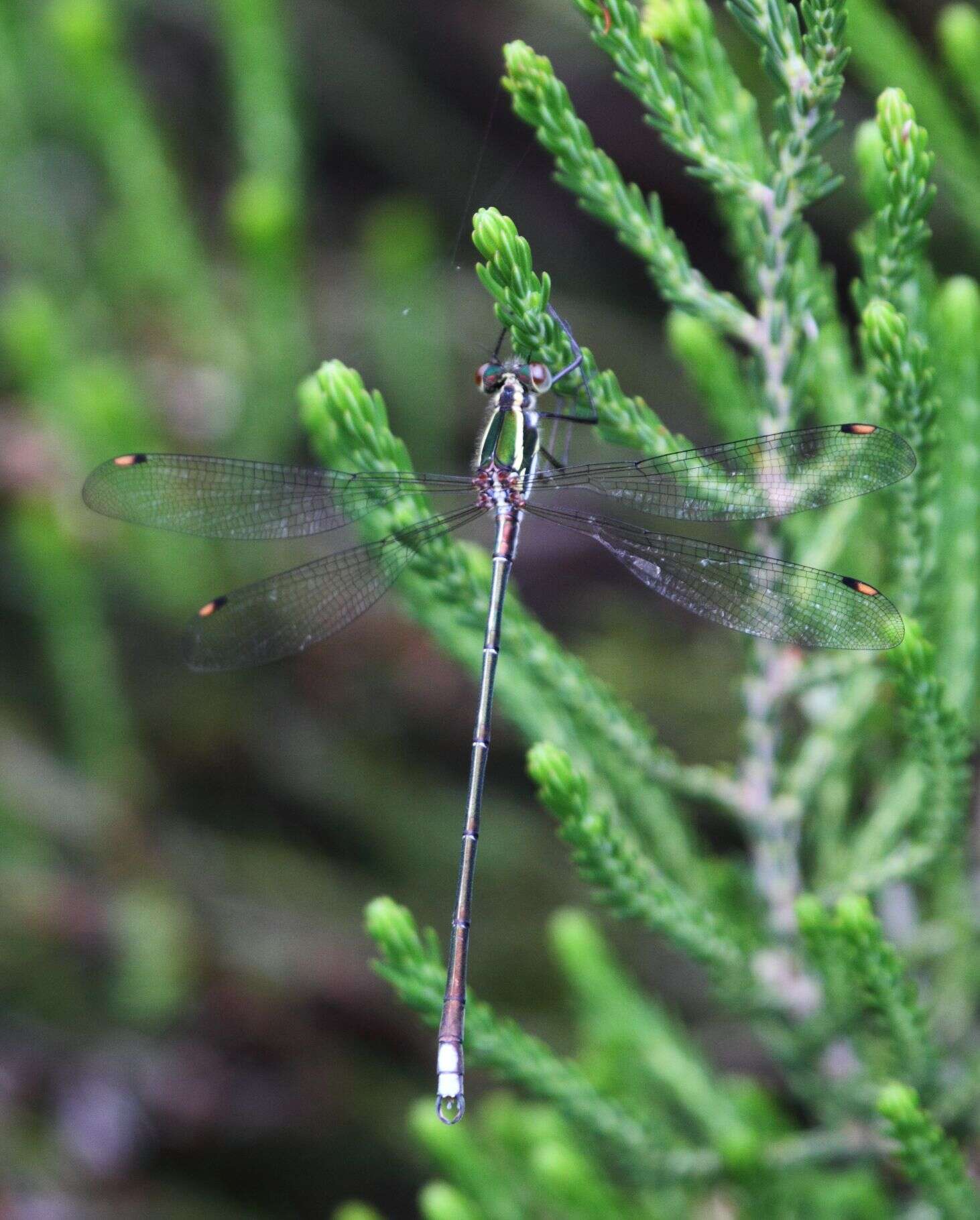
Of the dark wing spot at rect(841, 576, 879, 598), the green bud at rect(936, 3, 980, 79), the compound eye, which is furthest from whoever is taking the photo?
the compound eye

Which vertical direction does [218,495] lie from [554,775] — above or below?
above

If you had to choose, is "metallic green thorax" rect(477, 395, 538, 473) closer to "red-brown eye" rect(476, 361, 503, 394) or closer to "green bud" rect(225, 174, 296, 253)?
"red-brown eye" rect(476, 361, 503, 394)

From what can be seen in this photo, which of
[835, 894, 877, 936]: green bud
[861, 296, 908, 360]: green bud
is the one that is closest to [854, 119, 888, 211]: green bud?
[861, 296, 908, 360]: green bud

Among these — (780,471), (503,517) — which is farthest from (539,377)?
(780,471)

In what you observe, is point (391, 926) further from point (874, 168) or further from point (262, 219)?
point (262, 219)

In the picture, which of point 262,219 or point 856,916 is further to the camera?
point 262,219

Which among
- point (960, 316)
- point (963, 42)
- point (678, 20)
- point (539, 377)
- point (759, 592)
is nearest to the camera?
point (678, 20)

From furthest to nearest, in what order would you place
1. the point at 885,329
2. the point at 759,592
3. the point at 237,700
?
1. the point at 237,700
2. the point at 759,592
3. the point at 885,329

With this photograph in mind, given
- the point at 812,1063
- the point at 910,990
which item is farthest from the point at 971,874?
the point at 910,990

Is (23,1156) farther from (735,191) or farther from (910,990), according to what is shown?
(735,191)
